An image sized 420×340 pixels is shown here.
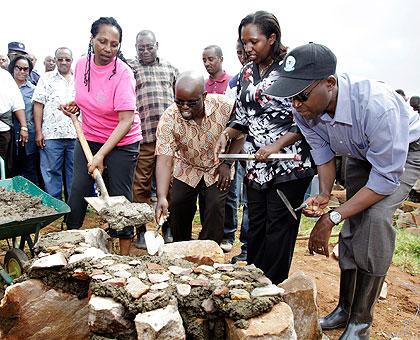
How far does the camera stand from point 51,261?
107 inches

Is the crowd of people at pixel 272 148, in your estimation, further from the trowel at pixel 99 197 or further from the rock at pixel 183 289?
the rock at pixel 183 289

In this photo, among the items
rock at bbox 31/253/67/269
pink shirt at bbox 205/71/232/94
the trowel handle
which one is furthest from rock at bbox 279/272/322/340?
pink shirt at bbox 205/71/232/94

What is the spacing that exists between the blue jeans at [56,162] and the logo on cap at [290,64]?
12.9 feet

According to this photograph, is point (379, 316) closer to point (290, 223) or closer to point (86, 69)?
point (290, 223)

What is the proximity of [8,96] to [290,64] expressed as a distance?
4.23m

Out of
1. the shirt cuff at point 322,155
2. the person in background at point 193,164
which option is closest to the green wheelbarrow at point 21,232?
the person in background at point 193,164

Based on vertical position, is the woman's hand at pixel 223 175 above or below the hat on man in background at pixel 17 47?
below

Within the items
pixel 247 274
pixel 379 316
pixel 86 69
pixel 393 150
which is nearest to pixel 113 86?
pixel 86 69

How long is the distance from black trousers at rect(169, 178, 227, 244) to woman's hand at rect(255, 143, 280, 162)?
0.78 metres

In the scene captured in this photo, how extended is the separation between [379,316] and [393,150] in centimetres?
159

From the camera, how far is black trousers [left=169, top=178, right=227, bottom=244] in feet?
12.3

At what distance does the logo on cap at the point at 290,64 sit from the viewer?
2381mm

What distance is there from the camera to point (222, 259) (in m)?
3.20

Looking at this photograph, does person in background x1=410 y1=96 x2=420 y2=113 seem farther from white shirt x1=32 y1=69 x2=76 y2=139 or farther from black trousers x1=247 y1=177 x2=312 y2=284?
black trousers x1=247 y1=177 x2=312 y2=284
